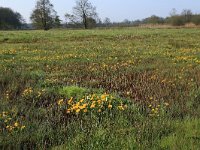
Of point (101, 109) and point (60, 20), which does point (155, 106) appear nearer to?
point (101, 109)

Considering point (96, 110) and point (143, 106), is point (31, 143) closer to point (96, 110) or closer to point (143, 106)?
point (96, 110)

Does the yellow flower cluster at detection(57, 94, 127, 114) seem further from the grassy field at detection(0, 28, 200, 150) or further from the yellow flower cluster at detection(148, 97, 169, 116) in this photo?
the yellow flower cluster at detection(148, 97, 169, 116)

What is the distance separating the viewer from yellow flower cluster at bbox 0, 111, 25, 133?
19.9 ft

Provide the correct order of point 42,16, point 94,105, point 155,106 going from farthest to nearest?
1. point 42,16
2. point 155,106
3. point 94,105

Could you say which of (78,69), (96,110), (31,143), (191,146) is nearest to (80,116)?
(96,110)

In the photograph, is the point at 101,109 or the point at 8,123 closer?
the point at 8,123

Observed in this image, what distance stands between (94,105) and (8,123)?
1721 mm

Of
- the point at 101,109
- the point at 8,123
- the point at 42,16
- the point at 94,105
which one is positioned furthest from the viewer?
the point at 42,16

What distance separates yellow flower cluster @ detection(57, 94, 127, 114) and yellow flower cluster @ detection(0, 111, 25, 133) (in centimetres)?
108

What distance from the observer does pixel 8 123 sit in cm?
643

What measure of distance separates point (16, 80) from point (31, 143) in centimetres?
490

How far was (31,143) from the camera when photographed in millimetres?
5773

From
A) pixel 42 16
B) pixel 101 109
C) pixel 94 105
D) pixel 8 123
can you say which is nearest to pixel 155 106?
pixel 101 109

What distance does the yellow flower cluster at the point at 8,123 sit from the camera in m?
6.07
